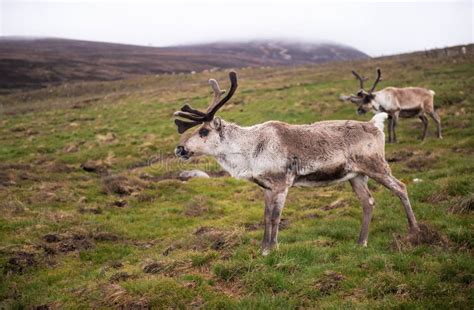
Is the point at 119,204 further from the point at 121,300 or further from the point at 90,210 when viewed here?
the point at 121,300

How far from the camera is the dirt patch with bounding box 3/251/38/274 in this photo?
7417mm

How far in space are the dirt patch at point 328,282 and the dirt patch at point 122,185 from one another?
27.1 ft

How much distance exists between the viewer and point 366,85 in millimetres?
29734

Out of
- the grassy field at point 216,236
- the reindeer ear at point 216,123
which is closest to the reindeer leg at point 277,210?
the grassy field at point 216,236

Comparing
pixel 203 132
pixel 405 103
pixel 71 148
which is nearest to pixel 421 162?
pixel 405 103

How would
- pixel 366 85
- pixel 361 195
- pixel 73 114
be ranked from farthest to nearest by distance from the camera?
pixel 73 114
pixel 366 85
pixel 361 195

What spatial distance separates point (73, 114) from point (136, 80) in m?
29.8

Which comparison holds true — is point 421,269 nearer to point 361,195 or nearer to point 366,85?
point 361,195

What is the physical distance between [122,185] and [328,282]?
8693 mm

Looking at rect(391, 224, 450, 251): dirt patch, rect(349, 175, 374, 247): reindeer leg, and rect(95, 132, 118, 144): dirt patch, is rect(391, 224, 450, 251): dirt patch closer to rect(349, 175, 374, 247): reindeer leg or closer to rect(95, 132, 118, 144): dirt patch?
rect(349, 175, 374, 247): reindeer leg

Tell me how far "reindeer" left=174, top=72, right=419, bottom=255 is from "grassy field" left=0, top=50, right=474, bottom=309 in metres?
0.87

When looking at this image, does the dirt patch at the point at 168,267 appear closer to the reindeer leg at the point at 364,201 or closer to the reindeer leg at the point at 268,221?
the reindeer leg at the point at 268,221

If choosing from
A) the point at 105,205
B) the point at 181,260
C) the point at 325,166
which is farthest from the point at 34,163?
the point at 325,166

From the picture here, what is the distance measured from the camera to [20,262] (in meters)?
7.58
